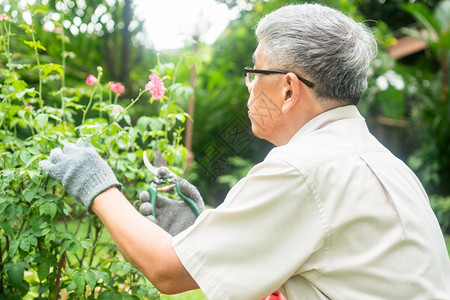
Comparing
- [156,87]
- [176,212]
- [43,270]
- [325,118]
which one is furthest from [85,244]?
[325,118]

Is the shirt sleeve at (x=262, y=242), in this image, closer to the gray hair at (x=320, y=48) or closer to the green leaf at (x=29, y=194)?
the gray hair at (x=320, y=48)

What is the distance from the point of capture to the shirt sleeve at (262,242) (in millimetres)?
1355

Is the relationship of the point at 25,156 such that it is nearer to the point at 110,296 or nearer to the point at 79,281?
the point at 79,281

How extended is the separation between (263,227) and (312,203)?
149 millimetres

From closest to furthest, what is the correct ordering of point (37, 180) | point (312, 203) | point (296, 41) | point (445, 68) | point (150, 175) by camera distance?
1. point (312, 203)
2. point (296, 41)
3. point (37, 180)
4. point (150, 175)
5. point (445, 68)

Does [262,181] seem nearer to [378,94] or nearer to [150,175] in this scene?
[150,175]

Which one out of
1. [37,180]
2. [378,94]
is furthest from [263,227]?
[378,94]

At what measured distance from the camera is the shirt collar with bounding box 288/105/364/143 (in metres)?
1.60

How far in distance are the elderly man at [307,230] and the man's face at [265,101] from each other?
0.48ft

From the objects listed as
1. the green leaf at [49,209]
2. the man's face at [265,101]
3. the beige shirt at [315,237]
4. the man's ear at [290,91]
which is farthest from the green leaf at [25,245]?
the man's ear at [290,91]

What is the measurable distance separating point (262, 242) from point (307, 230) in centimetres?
13

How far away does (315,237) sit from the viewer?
4.45 ft

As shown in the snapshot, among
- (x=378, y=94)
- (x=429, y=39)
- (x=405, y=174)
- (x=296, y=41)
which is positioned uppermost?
(x=296, y=41)

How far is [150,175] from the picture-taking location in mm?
2209
